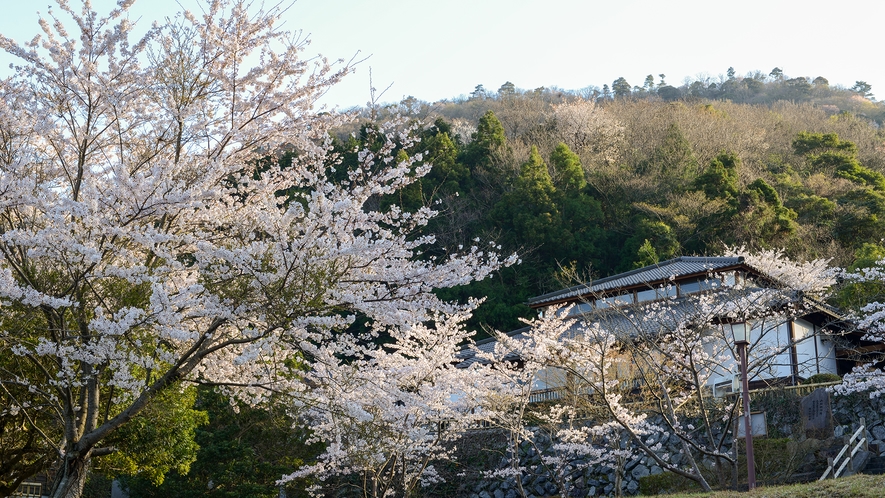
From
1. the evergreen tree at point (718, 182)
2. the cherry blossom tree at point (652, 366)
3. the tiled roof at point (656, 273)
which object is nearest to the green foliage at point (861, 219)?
the evergreen tree at point (718, 182)

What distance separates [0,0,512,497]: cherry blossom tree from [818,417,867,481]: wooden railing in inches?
305

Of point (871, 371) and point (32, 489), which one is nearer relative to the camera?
point (871, 371)

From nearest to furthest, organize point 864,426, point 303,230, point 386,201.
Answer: point 303,230
point 864,426
point 386,201

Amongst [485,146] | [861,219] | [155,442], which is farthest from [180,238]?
[485,146]

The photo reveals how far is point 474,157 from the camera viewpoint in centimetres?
3088

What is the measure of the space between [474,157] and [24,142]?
24.0 metres

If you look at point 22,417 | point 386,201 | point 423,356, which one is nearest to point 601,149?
point 386,201

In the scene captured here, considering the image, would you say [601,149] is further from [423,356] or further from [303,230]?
[303,230]

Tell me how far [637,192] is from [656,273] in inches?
306

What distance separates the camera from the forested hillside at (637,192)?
2472cm

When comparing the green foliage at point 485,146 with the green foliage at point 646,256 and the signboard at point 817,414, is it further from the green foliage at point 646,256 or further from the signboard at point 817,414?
the signboard at point 817,414

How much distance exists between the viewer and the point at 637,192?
91.0 ft

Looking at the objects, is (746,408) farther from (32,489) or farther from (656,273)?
(32,489)

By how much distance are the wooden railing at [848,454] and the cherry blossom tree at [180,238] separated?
7758 millimetres
